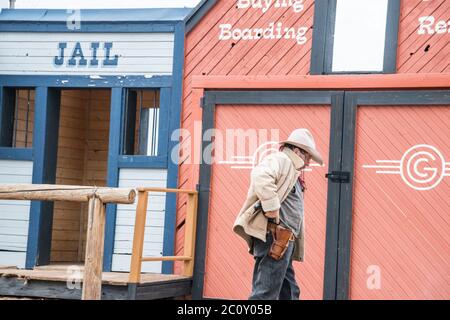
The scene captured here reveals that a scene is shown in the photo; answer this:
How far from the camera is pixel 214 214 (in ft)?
44.3

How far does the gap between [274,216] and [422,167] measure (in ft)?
9.51

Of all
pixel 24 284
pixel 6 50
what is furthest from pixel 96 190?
pixel 6 50

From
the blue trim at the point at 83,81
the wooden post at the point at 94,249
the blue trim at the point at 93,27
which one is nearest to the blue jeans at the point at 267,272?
the wooden post at the point at 94,249

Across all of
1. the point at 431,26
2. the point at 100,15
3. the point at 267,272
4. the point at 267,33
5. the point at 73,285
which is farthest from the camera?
the point at 100,15

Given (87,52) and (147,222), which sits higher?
(87,52)

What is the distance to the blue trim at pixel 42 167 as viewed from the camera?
1448cm

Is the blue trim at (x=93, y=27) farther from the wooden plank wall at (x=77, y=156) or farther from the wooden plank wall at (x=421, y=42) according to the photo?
the wooden plank wall at (x=421, y=42)

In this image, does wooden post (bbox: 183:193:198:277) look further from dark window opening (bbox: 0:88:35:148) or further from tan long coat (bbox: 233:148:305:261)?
dark window opening (bbox: 0:88:35:148)

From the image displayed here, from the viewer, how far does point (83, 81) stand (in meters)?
14.4

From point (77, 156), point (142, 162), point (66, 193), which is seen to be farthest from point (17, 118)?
point (66, 193)

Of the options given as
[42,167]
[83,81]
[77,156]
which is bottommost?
[42,167]

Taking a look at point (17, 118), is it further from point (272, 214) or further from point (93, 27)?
point (272, 214)

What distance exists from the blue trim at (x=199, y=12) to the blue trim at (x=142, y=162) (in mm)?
1714

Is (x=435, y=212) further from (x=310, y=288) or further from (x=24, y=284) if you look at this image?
(x=24, y=284)
